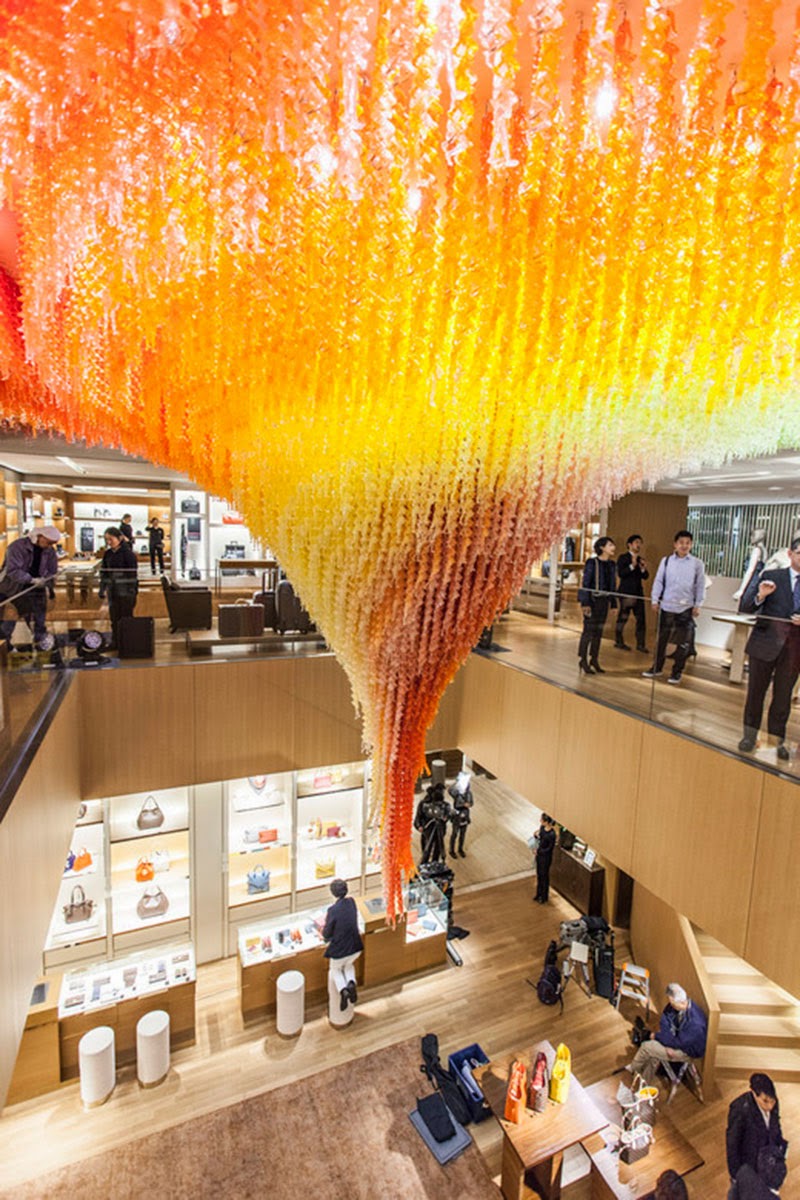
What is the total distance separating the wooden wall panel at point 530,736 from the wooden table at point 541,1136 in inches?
101

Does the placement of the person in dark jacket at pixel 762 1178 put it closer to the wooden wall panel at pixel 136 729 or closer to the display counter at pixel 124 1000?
the display counter at pixel 124 1000

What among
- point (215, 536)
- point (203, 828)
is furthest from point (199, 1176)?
point (215, 536)

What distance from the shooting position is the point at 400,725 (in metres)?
2.53

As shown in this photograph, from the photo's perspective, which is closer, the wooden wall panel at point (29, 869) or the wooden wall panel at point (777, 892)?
the wooden wall panel at point (29, 869)

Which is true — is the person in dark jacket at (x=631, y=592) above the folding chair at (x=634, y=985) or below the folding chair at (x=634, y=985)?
above

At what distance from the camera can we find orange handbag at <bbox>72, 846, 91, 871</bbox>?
22.0 feet

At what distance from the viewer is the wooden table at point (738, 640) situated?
15.8 ft

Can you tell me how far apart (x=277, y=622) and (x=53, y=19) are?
21.9 ft

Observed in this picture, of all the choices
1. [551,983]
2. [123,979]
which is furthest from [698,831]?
[123,979]

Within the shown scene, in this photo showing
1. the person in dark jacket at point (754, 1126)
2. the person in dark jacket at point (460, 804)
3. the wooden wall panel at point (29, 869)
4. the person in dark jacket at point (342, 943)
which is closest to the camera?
the wooden wall panel at point (29, 869)

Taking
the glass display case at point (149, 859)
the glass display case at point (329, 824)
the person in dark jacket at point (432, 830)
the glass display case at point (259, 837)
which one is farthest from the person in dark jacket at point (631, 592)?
the glass display case at point (149, 859)

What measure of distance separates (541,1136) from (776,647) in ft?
14.4

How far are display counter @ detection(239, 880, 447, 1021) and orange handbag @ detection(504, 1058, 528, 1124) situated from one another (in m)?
2.44

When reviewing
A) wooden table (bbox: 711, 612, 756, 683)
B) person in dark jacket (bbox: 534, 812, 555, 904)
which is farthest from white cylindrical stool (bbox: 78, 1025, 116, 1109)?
wooden table (bbox: 711, 612, 756, 683)
